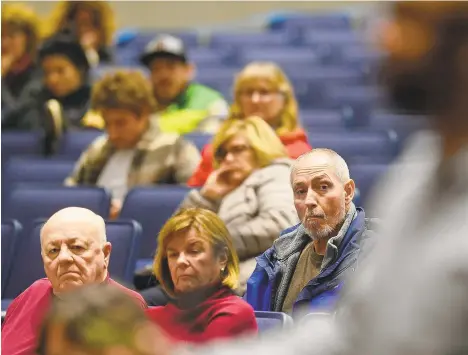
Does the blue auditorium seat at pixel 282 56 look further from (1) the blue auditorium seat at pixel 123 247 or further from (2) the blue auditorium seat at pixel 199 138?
(1) the blue auditorium seat at pixel 123 247

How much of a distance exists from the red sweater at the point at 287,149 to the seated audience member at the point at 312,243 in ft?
3.25

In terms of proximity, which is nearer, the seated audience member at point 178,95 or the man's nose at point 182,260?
the man's nose at point 182,260

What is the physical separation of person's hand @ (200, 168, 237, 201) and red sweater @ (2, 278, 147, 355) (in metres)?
0.92

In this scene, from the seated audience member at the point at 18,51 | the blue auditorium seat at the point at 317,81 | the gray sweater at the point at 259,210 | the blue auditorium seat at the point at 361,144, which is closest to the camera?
the gray sweater at the point at 259,210

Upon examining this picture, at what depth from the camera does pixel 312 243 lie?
2.92 meters

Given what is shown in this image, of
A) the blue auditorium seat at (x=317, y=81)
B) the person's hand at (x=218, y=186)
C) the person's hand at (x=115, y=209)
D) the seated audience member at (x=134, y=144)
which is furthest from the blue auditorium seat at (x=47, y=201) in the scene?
the blue auditorium seat at (x=317, y=81)

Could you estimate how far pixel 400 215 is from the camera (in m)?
1.08

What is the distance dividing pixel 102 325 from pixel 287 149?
294 cm

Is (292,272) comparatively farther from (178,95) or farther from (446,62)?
(178,95)

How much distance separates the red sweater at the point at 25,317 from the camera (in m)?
2.70

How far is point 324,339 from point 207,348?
11cm

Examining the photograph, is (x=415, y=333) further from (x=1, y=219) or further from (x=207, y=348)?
(x=1, y=219)

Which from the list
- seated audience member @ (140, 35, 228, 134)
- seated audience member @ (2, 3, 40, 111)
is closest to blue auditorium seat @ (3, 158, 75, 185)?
seated audience member @ (140, 35, 228, 134)

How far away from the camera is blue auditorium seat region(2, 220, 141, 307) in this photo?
360 centimetres
